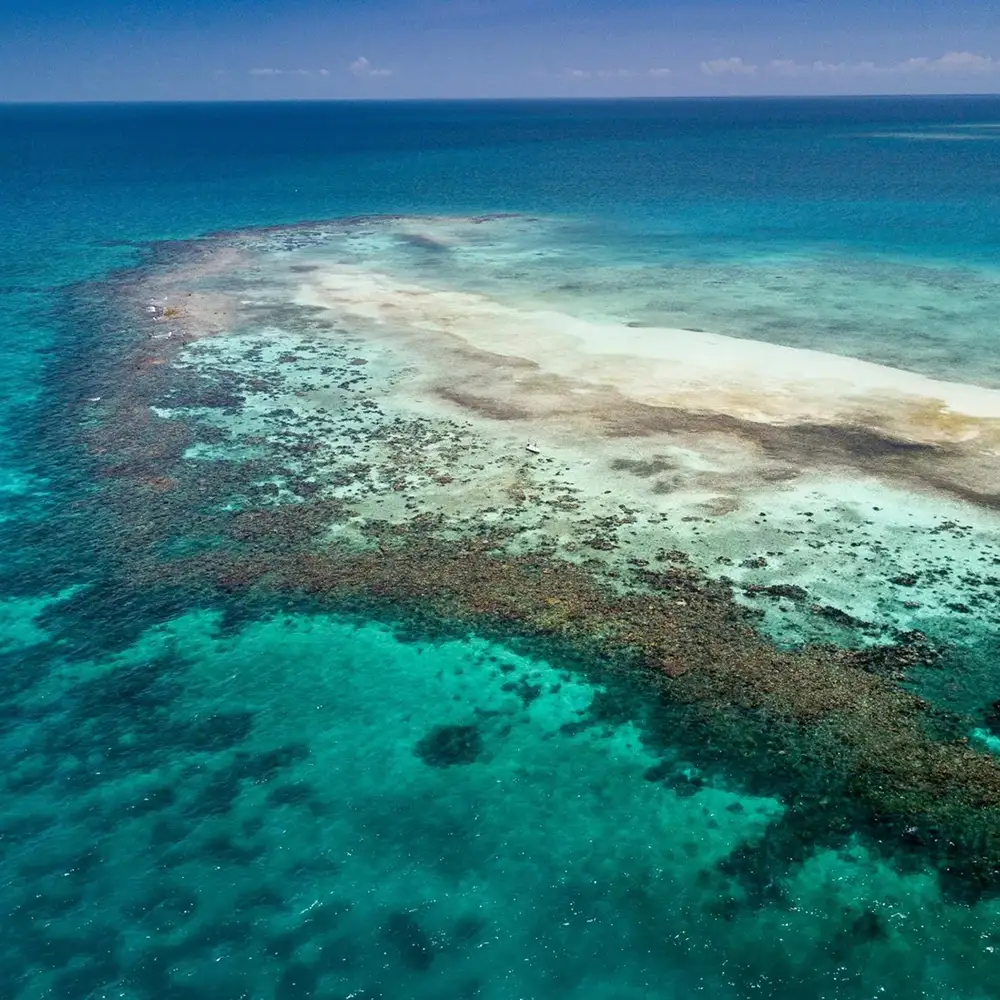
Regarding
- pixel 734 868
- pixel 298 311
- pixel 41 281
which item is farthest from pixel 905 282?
pixel 41 281

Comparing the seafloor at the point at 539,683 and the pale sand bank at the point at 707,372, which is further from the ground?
the pale sand bank at the point at 707,372

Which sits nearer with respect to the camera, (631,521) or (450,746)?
(450,746)

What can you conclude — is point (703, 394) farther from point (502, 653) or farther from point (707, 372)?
point (502, 653)

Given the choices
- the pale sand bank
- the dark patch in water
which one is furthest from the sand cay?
the dark patch in water

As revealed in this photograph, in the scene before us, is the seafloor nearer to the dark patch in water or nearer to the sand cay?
the dark patch in water

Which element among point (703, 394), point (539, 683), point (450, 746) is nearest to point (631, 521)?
point (539, 683)

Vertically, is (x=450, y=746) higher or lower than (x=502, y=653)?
lower

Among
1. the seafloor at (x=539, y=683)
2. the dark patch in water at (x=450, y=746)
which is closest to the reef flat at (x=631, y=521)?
the seafloor at (x=539, y=683)

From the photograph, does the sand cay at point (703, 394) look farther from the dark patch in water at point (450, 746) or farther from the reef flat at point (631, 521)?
the dark patch in water at point (450, 746)
